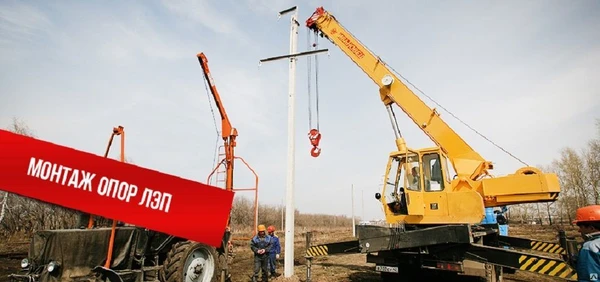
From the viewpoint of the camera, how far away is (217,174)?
382 inches

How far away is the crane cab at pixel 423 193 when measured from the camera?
289 inches

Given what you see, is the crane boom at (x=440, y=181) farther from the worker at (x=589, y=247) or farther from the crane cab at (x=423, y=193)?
the worker at (x=589, y=247)

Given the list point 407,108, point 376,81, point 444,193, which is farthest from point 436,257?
point 376,81

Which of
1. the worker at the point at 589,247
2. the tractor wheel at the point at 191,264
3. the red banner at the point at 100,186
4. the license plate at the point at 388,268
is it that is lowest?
the license plate at the point at 388,268

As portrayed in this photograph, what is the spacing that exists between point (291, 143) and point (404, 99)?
11.6 ft

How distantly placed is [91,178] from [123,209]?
311mm

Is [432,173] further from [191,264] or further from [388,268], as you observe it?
[191,264]

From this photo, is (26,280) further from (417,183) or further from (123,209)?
(417,183)

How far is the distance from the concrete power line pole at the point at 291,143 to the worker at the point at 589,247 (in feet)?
19.6

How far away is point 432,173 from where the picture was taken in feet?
26.0

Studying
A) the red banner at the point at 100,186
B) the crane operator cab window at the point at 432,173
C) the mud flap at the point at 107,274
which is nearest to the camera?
the red banner at the point at 100,186

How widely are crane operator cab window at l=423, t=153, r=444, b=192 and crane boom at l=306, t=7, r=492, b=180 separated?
21.8 inches

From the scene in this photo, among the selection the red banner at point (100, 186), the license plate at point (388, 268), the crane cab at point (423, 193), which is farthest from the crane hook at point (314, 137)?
the red banner at point (100, 186)

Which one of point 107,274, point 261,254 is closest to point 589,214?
point 107,274
